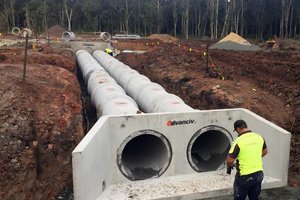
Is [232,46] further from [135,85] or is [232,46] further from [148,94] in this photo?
[148,94]

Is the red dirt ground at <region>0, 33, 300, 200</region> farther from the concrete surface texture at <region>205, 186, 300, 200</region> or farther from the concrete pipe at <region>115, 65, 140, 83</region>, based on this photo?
the concrete pipe at <region>115, 65, 140, 83</region>

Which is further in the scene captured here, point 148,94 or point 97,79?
point 97,79

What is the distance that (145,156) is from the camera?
32.9 ft

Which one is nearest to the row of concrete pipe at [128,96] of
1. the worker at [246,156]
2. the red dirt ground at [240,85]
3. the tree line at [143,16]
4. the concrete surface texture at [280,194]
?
the red dirt ground at [240,85]

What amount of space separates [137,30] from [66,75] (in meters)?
59.0

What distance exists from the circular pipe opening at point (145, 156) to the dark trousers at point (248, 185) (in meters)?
2.53

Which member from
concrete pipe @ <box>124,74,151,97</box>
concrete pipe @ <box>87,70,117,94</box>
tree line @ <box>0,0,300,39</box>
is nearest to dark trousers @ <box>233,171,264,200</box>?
concrete pipe @ <box>124,74,151,97</box>

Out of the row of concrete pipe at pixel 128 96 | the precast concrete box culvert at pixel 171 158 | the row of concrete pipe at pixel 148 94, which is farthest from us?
the row of concrete pipe at pixel 148 94

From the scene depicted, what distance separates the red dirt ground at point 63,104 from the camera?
805cm

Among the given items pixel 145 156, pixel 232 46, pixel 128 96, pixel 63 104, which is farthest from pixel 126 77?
pixel 232 46

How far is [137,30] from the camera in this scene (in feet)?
238

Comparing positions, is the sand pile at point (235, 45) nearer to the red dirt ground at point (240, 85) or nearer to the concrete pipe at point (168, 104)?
the red dirt ground at point (240, 85)

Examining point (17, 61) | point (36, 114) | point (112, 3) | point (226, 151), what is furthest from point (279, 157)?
point (112, 3)

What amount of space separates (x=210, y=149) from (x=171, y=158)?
1824mm
